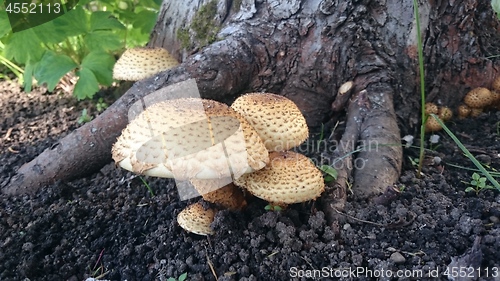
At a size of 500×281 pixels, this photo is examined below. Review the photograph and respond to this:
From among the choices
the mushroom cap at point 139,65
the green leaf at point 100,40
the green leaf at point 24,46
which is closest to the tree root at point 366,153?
the mushroom cap at point 139,65

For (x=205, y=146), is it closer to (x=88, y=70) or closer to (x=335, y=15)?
(x=335, y=15)

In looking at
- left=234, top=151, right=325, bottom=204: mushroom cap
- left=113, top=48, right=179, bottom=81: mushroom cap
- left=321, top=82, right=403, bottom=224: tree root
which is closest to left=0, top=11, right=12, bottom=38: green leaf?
left=113, top=48, right=179, bottom=81: mushroom cap

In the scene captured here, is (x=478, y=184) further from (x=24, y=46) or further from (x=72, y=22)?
(x=24, y=46)

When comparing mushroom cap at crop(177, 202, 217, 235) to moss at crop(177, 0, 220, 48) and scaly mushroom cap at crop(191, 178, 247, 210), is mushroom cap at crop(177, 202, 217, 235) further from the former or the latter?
moss at crop(177, 0, 220, 48)

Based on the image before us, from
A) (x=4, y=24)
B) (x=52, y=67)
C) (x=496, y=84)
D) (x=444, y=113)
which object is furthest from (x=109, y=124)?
(x=496, y=84)

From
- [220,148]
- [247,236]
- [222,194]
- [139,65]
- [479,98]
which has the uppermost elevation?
→ [139,65]

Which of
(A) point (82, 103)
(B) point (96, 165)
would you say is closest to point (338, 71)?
(B) point (96, 165)
